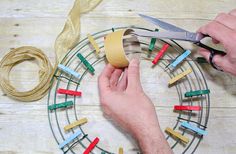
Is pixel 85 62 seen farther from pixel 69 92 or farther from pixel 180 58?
pixel 180 58

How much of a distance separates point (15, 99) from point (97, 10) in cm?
40

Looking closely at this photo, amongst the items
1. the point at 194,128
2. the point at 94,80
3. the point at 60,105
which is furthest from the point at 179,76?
the point at 60,105

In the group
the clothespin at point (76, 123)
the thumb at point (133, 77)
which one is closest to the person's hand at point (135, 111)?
the thumb at point (133, 77)

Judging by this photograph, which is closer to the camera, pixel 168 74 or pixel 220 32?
pixel 220 32

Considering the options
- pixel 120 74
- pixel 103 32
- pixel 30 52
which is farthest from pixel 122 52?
pixel 30 52

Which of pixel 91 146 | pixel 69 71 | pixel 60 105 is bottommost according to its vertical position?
pixel 91 146

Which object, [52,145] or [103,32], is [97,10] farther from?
[52,145]

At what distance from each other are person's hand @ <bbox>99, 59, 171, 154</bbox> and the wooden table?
13cm

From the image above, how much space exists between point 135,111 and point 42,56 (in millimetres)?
375

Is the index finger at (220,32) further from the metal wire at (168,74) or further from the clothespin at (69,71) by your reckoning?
the clothespin at (69,71)

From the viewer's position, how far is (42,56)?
38.1 inches

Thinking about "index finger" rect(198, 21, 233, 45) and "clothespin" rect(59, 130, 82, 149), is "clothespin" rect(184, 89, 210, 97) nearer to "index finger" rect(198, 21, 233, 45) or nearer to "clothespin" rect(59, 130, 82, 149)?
"index finger" rect(198, 21, 233, 45)

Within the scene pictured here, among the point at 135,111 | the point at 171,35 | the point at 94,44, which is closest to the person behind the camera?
the point at 135,111

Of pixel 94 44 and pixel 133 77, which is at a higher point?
pixel 94 44
